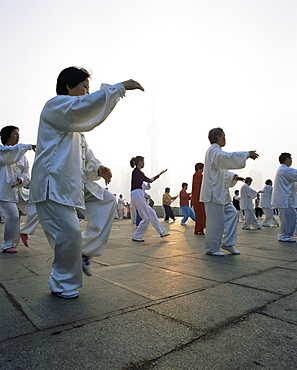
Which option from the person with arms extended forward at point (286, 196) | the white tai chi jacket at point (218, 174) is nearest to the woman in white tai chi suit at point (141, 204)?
the white tai chi jacket at point (218, 174)

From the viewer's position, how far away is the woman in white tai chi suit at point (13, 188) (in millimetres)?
4766

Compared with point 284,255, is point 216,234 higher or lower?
higher

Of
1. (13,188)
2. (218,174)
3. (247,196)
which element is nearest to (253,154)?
(218,174)

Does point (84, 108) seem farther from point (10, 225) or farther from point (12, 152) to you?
point (10, 225)

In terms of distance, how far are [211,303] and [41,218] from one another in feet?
4.84

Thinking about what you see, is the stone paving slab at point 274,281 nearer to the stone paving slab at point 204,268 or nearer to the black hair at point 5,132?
the stone paving slab at point 204,268

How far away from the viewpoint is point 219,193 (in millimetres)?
4711

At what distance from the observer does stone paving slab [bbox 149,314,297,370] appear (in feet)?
4.34

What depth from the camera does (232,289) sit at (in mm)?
2531

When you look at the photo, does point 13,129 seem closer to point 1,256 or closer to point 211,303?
point 1,256

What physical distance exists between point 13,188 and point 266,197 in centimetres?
997

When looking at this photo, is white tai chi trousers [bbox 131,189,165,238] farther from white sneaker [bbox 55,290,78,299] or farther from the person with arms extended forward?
white sneaker [bbox 55,290,78,299]

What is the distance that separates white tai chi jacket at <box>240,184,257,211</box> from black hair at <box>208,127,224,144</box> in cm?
652

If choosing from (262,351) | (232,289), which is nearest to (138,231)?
(232,289)
